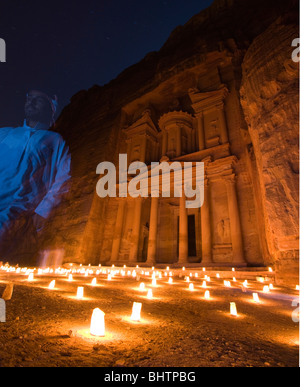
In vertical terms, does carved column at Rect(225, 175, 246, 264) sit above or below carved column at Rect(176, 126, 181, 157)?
below

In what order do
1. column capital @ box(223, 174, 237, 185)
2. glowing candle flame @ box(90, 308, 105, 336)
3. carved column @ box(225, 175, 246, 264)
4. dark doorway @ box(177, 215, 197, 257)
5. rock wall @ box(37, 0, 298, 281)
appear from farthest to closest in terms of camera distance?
dark doorway @ box(177, 215, 197, 257), column capital @ box(223, 174, 237, 185), carved column @ box(225, 175, 246, 264), rock wall @ box(37, 0, 298, 281), glowing candle flame @ box(90, 308, 105, 336)

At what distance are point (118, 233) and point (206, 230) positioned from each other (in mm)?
8415

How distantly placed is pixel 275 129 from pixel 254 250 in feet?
28.8

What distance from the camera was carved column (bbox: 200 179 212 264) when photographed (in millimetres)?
14522

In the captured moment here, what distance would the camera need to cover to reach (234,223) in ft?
46.9

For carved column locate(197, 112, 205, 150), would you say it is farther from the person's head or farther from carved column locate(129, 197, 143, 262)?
the person's head

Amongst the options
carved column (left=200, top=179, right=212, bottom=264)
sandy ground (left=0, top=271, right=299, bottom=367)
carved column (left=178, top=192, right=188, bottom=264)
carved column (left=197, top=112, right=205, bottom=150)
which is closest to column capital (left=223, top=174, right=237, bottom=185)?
carved column (left=200, top=179, right=212, bottom=264)

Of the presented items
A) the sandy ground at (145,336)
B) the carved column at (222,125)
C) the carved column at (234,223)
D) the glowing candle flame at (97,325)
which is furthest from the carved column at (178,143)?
the glowing candle flame at (97,325)

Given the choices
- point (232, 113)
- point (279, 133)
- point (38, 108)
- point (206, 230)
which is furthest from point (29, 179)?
point (279, 133)

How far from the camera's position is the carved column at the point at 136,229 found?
58.6ft

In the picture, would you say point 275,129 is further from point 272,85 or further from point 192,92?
point 192,92

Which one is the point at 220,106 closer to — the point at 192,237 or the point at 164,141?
the point at 164,141

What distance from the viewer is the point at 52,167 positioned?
28.0m

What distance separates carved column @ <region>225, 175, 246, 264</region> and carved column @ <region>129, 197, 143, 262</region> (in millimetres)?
8118
